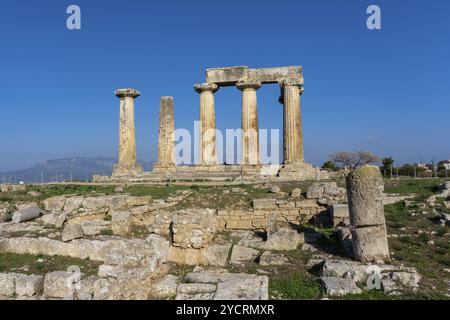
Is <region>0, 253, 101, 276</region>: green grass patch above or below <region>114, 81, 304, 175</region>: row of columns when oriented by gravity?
below

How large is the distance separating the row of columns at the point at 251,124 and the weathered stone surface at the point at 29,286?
819 inches

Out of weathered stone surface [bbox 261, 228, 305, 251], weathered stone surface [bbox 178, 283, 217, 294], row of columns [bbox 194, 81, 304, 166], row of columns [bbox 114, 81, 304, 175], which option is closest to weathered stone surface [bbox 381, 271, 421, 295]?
weathered stone surface [bbox 261, 228, 305, 251]

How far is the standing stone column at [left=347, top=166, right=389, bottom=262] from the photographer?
9773 mm

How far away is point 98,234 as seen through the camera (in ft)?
42.0

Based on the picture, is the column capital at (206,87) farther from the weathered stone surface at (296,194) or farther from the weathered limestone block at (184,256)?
the weathered limestone block at (184,256)

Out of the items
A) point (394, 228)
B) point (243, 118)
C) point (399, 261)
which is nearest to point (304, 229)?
point (394, 228)

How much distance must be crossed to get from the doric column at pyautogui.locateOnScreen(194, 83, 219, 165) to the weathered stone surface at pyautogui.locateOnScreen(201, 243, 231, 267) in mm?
18455

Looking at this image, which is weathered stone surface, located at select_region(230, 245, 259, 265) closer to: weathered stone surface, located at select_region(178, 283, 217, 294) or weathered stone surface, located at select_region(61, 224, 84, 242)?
weathered stone surface, located at select_region(178, 283, 217, 294)

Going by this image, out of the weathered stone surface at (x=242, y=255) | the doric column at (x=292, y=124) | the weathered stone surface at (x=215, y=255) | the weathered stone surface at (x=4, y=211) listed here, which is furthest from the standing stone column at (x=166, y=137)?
the weathered stone surface at (x=242, y=255)

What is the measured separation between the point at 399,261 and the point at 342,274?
7.39 ft

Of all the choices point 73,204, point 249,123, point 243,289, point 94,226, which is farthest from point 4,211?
point 249,123

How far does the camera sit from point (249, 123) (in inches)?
1150

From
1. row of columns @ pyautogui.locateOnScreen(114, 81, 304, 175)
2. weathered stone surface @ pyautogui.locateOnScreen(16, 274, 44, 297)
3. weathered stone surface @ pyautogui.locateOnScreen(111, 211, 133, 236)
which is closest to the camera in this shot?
weathered stone surface @ pyautogui.locateOnScreen(16, 274, 44, 297)

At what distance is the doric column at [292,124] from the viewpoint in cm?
2788
